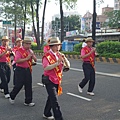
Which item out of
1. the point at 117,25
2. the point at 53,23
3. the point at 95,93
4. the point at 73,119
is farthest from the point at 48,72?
the point at 53,23

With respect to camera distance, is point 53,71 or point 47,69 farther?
point 53,71

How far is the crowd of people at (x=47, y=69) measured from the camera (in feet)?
15.3

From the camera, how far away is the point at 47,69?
4.66m

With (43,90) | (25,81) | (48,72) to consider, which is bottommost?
(43,90)

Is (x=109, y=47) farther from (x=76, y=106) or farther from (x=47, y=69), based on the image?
(x=47, y=69)

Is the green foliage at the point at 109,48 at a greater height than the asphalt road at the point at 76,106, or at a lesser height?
greater

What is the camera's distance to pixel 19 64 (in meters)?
6.22

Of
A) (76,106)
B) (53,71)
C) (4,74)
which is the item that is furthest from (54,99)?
(4,74)

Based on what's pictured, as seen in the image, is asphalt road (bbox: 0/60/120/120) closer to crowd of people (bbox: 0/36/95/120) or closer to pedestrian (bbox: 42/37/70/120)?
crowd of people (bbox: 0/36/95/120)

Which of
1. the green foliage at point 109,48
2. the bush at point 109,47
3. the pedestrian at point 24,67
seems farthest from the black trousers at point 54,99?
the bush at point 109,47

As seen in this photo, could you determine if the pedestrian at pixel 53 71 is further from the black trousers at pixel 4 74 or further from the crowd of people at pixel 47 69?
the black trousers at pixel 4 74

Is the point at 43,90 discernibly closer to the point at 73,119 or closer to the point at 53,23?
the point at 73,119

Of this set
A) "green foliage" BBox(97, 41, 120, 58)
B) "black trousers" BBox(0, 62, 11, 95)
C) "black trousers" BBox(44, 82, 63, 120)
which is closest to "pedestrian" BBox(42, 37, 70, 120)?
"black trousers" BBox(44, 82, 63, 120)

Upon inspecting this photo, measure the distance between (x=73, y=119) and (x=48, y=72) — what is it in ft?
3.87
